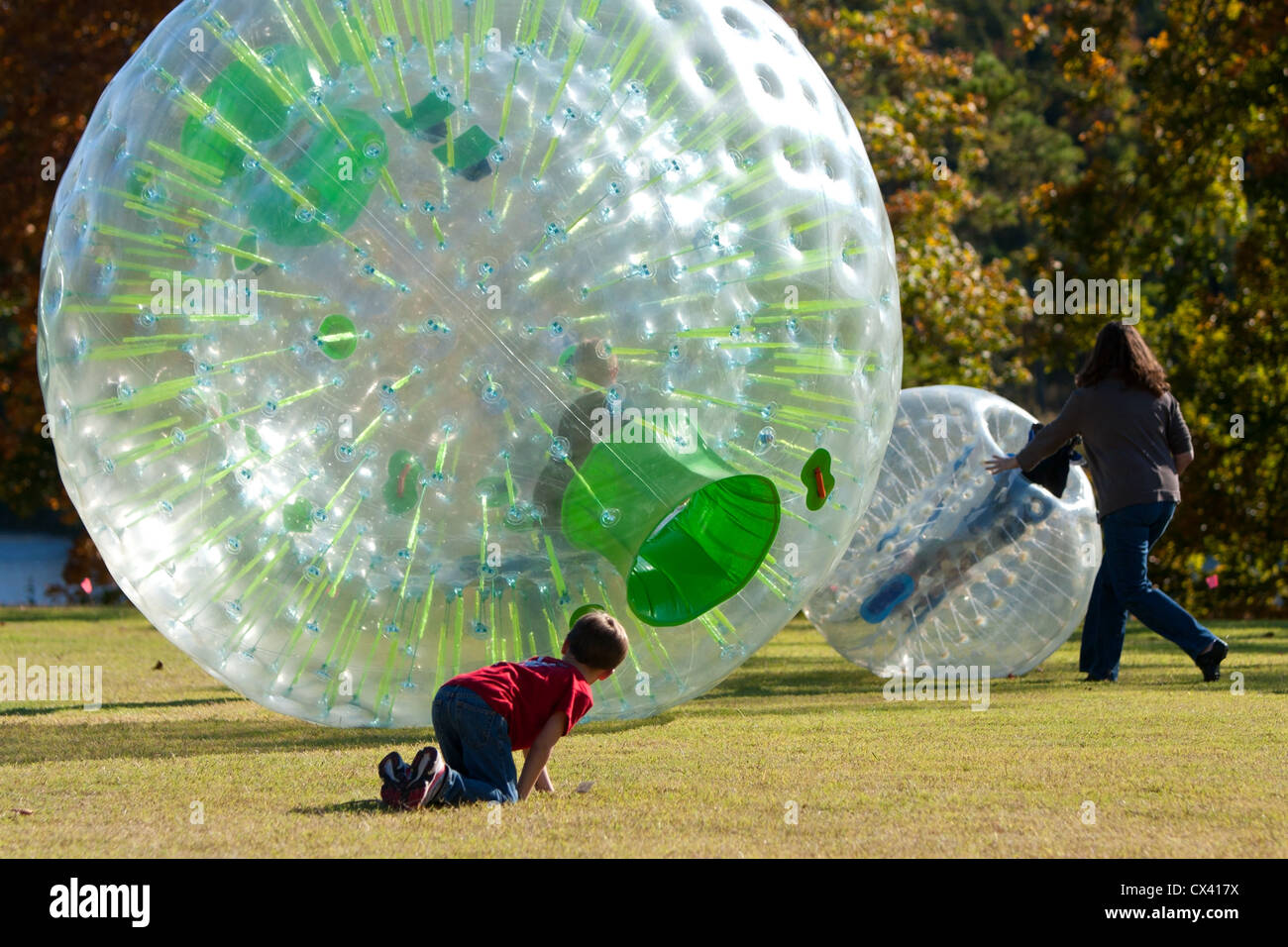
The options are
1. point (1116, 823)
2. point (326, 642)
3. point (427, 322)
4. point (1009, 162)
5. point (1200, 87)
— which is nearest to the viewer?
point (1116, 823)

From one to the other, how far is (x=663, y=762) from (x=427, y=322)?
5.40 feet

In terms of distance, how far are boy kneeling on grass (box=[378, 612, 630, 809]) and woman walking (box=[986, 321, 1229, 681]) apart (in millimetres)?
3165

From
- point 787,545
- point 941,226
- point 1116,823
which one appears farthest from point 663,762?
point 941,226

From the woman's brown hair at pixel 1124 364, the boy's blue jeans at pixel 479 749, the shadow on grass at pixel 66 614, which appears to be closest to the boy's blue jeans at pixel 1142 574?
the woman's brown hair at pixel 1124 364

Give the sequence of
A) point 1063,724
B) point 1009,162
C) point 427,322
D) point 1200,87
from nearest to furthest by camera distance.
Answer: point 427,322
point 1063,724
point 1200,87
point 1009,162

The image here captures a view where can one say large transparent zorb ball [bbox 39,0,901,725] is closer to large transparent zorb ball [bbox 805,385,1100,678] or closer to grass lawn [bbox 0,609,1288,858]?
grass lawn [bbox 0,609,1288,858]

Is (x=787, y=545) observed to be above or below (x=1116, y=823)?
above

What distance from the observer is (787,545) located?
210 inches

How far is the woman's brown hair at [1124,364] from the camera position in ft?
23.9

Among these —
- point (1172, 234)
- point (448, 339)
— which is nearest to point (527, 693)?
point (448, 339)

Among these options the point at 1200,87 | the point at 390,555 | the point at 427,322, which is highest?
the point at 1200,87

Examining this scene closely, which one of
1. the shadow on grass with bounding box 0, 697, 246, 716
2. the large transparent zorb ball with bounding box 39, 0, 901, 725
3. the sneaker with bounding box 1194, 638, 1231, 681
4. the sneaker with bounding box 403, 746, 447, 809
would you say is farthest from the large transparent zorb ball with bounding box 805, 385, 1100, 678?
the sneaker with bounding box 403, 746, 447, 809

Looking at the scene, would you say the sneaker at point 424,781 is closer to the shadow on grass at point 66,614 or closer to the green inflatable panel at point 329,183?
the green inflatable panel at point 329,183

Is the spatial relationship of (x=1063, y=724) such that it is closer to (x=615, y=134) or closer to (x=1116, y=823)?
(x=1116, y=823)
